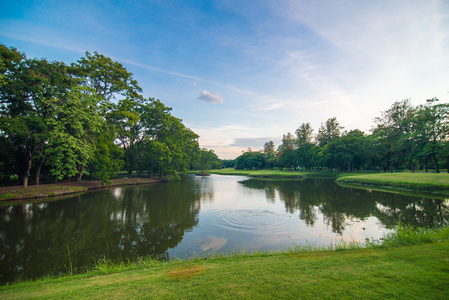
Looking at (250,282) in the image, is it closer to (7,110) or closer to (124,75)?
(7,110)

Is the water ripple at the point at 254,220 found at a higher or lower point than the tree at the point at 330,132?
lower

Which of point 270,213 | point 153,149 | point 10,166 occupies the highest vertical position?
point 153,149

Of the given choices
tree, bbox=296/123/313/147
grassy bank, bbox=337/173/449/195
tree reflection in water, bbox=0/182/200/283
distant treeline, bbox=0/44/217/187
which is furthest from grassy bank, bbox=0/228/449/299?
tree, bbox=296/123/313/147

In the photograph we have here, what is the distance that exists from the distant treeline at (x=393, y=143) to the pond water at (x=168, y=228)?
2743 centimetres

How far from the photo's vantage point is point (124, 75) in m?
31.8

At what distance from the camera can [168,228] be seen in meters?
11.0

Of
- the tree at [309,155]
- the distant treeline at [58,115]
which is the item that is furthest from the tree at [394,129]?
the distant treeline at [58,115]

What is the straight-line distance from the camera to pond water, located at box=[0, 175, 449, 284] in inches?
305

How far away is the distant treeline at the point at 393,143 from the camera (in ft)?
114

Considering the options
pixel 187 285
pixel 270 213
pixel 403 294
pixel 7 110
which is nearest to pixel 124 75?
pixel 7 110

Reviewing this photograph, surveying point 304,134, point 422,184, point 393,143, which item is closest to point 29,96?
point 422,184

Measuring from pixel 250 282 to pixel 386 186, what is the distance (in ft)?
102

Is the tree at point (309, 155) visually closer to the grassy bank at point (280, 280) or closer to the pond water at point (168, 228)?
the pond water at point (168, 228)

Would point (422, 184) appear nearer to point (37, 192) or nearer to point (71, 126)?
point (71, 126)
